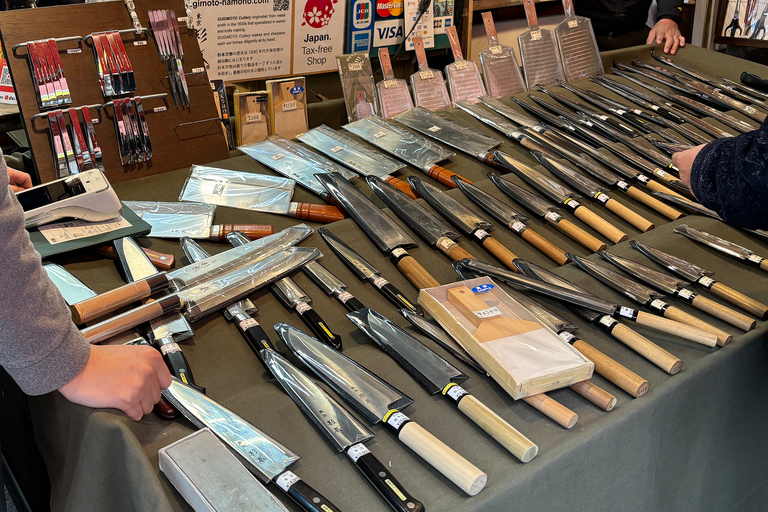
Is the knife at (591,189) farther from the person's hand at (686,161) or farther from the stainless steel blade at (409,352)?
the stainless steel blade at (409,352)

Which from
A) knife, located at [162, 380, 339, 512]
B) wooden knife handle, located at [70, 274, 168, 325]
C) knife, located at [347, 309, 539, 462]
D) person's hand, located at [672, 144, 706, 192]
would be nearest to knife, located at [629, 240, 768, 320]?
person's hand, located at [672, 144, 706, 192]

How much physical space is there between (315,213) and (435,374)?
0.70 meters

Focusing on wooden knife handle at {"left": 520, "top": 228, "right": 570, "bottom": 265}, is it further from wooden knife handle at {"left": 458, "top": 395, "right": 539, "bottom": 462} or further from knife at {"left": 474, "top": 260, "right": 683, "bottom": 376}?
wooden knife handle at {"left": 458, "top": 395, "right": 539, "bottom": 462}

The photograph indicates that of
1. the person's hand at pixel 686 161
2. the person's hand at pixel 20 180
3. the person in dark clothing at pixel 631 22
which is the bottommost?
the person's hand at pixel 686 161

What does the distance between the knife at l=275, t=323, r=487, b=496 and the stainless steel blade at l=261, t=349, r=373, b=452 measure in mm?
28

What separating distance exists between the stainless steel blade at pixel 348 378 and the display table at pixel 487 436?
0.03 meters

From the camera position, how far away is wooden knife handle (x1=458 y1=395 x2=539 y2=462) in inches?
34.0

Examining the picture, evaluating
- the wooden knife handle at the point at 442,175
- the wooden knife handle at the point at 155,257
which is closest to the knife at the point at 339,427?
the wooden knife handle at the point at 155,257

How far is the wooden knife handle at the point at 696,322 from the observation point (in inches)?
43.6

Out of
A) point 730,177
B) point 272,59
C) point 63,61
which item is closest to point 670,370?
point 730,177

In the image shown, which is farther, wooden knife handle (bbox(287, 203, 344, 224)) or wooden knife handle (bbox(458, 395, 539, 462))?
wooden knife handle (bbox(287, 203, 344, 224))

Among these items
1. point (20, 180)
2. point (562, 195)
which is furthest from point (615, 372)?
point (20, 180)

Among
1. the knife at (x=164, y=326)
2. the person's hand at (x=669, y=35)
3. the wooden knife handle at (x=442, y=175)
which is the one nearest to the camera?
the knife at (x=164, y=326)

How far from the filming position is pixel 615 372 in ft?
3.34
